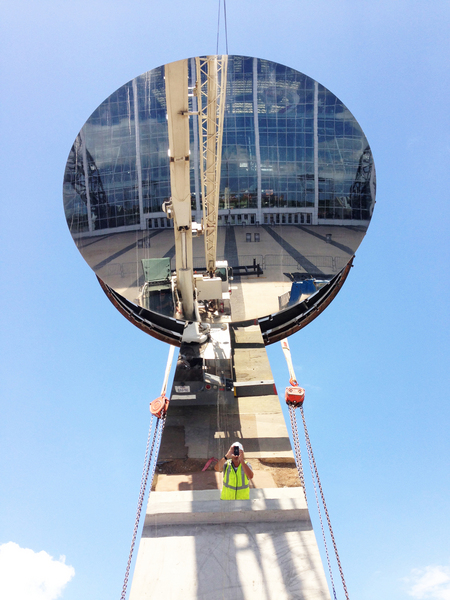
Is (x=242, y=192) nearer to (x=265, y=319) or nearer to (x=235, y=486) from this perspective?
(x=265, y=319)

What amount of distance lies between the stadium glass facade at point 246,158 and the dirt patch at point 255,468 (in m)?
8.29

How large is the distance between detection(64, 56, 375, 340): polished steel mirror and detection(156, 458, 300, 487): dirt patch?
237 inches

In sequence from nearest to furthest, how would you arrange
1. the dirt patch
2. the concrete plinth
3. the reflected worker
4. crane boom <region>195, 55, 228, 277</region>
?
the concrete plinth < the reflected worker < the dirt patch < crane boom <region>195, 55, 228, 277</region>

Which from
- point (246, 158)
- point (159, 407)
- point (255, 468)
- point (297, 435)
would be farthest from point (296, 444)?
point (246, 158)

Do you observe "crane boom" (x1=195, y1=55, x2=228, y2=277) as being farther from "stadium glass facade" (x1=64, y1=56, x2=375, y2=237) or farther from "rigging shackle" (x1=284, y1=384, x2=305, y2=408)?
"rigging shackle" (x1=284, y1=384, x2=305, y2=408)

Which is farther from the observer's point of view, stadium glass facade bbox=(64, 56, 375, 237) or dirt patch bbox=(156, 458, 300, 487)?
stadium glass facade bbox=(64, 56, 375, 237)

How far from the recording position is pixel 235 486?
373 inches

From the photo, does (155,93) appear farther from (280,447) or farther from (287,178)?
(280,447)

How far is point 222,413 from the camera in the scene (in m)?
12.9

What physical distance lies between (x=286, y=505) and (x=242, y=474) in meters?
1.11

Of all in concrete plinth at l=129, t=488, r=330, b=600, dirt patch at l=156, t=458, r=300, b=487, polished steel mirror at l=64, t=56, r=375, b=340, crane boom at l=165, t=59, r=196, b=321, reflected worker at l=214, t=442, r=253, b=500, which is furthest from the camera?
polished steel mirror at l=64, t=56, r=375, b=340

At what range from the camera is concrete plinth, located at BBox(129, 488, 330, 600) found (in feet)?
25.2

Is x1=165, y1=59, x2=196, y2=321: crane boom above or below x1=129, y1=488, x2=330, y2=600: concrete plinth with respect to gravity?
above

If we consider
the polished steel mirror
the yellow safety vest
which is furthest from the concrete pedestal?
the polished steel mirror
